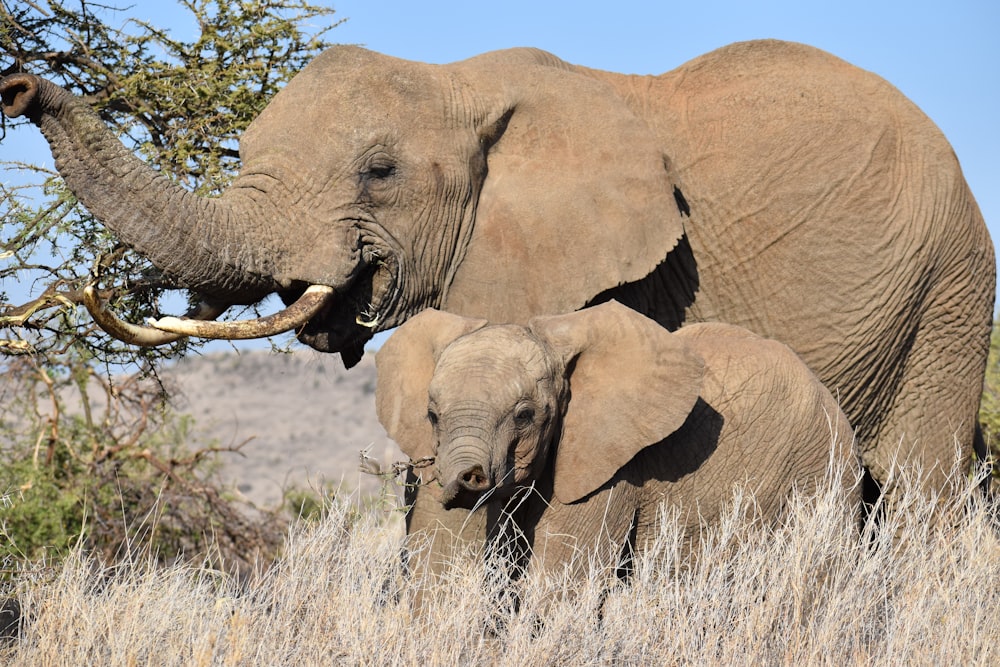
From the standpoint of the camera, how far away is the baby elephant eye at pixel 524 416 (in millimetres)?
4355

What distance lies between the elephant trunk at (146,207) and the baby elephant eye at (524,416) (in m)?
1.20

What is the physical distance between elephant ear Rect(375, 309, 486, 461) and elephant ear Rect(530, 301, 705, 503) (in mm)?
282

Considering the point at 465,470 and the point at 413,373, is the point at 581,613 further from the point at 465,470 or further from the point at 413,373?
the point at 413,373

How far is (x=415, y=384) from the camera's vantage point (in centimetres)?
468

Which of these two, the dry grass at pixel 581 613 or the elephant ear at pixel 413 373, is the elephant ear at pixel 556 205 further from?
the dry grass at pixel 581 613

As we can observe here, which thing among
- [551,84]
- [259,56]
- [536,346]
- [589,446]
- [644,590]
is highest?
[259,56]

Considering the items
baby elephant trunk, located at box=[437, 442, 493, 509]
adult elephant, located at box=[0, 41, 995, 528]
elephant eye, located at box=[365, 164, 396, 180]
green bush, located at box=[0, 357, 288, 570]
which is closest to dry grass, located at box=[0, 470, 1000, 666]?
baby elephant trunk, located at box=[437, 442, 493, 509]

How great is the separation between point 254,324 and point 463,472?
1.22 metres

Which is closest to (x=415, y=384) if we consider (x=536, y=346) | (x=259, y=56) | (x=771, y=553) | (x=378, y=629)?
(x=536, y=346)

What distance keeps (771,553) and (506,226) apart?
1.50 metres

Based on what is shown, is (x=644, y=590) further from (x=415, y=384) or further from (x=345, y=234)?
(x=345, y=234)

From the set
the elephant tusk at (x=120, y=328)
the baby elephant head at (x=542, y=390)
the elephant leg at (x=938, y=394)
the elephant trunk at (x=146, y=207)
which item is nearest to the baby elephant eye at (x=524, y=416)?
the baby elephant head at (x=542, y=390)

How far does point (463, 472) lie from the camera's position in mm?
4180

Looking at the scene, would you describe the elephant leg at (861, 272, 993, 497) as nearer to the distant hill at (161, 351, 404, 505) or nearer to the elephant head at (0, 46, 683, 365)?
the elephant head at (0, 46, 683, 365)
